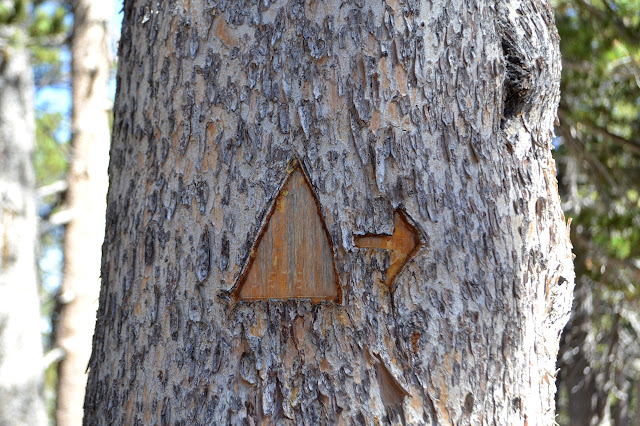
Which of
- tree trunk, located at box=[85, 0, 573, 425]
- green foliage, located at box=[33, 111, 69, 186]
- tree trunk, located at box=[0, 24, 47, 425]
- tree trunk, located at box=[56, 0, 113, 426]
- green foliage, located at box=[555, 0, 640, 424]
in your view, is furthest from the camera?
green foliage, located at box=[33, 111, 69, 186]

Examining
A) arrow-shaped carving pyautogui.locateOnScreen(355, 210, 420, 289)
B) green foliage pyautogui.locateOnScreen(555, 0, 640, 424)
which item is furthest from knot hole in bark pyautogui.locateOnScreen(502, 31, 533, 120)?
green foliage pyautogui.locateOnScreen(555, 0, 640, 424)

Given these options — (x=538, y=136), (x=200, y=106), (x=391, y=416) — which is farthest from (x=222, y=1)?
(x=391, y=416)

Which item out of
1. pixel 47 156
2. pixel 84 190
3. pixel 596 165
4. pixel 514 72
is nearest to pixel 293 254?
pixel 514 72

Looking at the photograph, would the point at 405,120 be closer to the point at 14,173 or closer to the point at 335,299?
the point at 335,299

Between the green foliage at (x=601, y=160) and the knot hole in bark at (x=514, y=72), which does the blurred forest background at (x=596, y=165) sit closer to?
the green foliage at (x=601, y=160)

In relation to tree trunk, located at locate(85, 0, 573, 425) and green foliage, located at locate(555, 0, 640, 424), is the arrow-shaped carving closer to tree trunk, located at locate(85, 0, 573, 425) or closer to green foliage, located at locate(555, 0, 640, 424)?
tree trunk, located at locate(85, 0, 573, 425)
